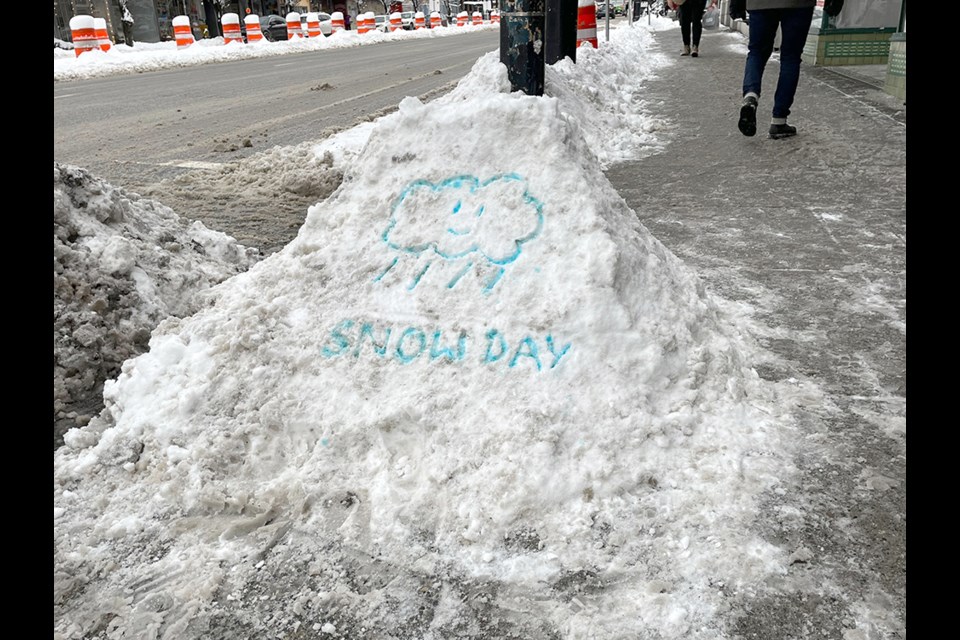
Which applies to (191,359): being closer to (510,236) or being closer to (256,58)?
(510,236)


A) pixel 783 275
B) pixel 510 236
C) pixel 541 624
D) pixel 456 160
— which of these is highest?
pixel 456 160

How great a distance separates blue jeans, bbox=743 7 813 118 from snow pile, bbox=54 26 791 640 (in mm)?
3992

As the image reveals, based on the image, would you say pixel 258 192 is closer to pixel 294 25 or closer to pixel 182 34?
pixel 182 34

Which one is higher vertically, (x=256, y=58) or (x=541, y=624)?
(x=256, y=58)

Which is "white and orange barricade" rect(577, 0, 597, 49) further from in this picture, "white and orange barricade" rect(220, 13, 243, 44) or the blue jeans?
"white and orange barricade" rect(220, 13, 243, 44)

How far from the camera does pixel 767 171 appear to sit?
5586 millimetres

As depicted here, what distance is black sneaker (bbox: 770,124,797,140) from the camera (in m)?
6.48

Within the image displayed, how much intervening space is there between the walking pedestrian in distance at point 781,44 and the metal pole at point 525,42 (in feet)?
8.57

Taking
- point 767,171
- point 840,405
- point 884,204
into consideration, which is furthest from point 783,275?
point 767,171

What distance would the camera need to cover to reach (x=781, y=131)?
21.3 ft

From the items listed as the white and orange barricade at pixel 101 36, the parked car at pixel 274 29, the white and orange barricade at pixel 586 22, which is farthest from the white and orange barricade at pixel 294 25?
the white and orange barricade at pixel 586 22

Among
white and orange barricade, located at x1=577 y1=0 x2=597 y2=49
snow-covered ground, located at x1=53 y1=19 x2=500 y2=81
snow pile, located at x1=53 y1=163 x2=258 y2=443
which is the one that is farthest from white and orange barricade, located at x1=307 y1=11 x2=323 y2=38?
snow pile, located at x1=53 y1=163 x2=258 y2=443

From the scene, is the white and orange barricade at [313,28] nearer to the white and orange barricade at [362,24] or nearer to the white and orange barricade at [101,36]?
the white and orange barricade at [362,24]

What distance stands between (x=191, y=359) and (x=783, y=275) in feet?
9.28
